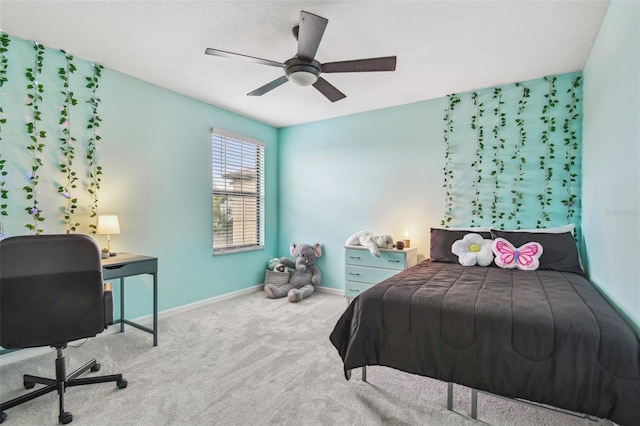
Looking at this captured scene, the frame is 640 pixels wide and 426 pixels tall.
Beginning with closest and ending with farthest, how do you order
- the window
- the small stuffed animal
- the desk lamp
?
the desk lamp → the window → the small stuffed animal

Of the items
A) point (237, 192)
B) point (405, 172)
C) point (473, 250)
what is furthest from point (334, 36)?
point (237, 192)

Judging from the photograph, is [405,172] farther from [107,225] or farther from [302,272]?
[107,225]

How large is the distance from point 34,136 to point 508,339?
3.65m

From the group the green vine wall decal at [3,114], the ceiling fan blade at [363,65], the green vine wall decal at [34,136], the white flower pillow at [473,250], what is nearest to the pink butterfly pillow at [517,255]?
the white flower pillow at [473,250]

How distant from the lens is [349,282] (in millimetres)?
4000

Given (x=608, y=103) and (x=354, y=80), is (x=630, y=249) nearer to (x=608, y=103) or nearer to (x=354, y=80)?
(x=608, y=103)

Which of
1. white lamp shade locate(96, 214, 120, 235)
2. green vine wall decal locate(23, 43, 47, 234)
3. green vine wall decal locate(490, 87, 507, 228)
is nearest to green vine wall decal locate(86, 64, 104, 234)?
white lamp shade locate(96, 214, 120, 235)

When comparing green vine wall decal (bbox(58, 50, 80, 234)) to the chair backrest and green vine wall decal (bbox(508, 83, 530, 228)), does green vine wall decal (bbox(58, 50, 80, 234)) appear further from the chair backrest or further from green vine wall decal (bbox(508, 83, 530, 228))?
green vine wall decal (bbox(508, 83, 530, 228))

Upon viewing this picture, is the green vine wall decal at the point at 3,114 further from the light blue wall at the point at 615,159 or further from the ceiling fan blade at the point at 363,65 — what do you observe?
the light blue wall at the point at 615,159

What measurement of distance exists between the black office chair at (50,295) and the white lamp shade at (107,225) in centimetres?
107

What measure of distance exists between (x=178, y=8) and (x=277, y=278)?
11.1 ft

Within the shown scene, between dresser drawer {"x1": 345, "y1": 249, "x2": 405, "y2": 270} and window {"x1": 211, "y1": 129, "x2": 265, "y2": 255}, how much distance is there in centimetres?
155

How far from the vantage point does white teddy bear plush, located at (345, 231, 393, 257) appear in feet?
12.4

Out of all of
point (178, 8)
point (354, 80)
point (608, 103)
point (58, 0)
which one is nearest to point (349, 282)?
point (354, 80)
